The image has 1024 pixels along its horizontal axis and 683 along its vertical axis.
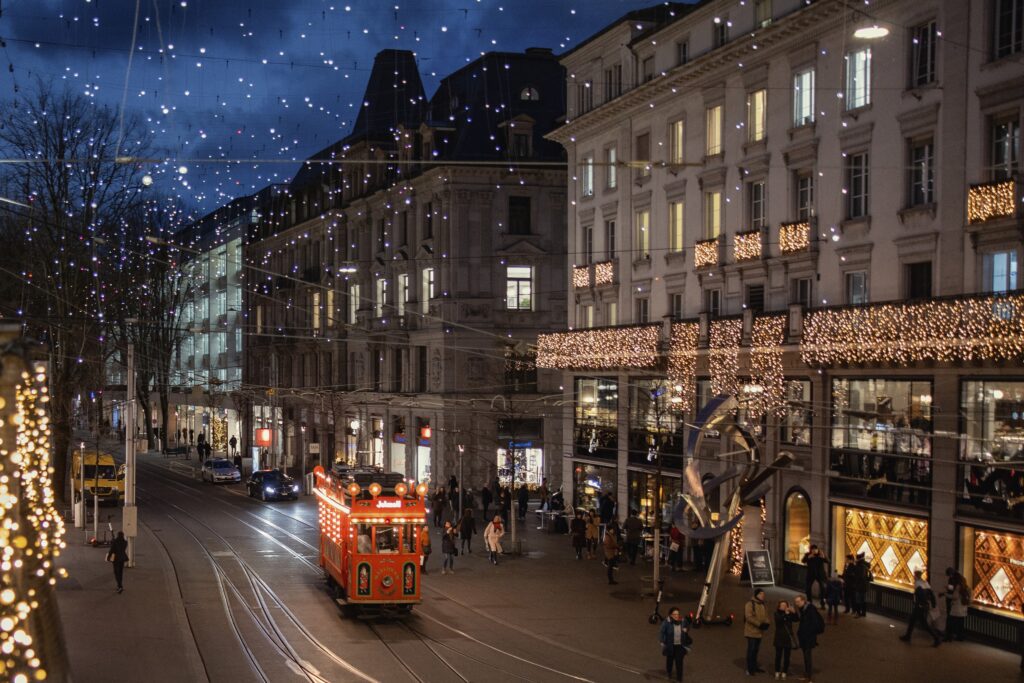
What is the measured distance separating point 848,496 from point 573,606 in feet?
24.3

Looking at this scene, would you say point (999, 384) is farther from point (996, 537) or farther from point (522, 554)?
point (522, 554)

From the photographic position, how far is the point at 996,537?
2491 centimetres

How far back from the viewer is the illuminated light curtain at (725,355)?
33.2m

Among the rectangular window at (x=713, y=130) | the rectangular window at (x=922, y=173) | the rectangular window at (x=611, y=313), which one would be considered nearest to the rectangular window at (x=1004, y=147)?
the rectangular window at (x=922, y=173)

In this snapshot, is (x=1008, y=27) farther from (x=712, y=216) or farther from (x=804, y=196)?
(x=712, y=216)

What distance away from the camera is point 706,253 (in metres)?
36.2

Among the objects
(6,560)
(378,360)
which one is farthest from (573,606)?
(378,360)

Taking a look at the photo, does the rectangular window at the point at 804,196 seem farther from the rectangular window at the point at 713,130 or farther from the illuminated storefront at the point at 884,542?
the illuminated storefront at the point at 884,542

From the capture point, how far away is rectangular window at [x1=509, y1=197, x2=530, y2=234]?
56.3 metres

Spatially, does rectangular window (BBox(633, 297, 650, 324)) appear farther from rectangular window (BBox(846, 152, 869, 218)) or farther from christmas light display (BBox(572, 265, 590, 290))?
rectangular window (BBox(846, 152, 869, 218))

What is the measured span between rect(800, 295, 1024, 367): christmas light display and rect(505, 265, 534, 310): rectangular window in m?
26.8

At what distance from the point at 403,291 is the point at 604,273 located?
20.0 m

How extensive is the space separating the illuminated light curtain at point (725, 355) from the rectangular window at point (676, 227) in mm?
4837

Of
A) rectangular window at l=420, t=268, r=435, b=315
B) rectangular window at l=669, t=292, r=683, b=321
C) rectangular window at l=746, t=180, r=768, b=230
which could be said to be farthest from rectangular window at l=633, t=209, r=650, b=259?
rectangular window at l=420, t=268, r=435, b=315
